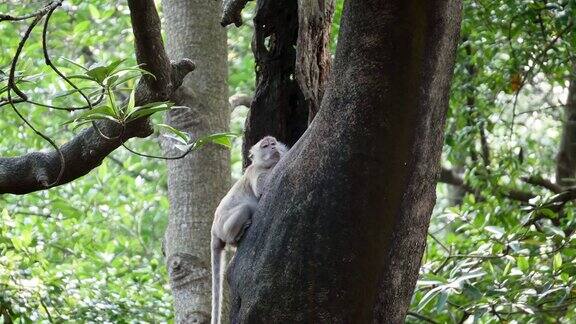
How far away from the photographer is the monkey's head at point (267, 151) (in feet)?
15.3

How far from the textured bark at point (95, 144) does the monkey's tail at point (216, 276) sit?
5.05 ft

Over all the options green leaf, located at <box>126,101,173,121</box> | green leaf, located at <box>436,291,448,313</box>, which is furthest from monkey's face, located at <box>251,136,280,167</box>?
green leaf, located at <box>126,101,173,121</box>

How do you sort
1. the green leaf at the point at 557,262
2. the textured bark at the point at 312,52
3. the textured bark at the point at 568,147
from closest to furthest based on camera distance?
the textured bark at the point at 312,52 < the green leaf at the point at 557,262 < the textured bark at the point at 568,147

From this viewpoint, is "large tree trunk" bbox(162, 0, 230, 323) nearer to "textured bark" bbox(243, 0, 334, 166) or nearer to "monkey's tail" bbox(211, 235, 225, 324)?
"monkey's tail" bbox(211, 235, 225, 324)

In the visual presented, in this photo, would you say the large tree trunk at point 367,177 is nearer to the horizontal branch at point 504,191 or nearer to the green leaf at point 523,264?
the green leaf at point 523,264

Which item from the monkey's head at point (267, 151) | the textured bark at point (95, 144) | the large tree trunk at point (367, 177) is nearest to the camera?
the large tree trunk at point (367, 177)

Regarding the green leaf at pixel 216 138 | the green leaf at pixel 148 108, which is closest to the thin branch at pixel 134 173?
the green leaf at pixel 216 138

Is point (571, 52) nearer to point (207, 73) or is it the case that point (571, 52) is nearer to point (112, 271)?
point (207, 73)

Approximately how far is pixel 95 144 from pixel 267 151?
1.29m

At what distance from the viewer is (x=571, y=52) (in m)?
6.83

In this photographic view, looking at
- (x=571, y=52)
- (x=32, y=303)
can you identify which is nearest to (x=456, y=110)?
(x=571, y=52)

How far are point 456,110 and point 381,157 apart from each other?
524 centimetres

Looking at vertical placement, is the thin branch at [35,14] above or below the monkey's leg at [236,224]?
above

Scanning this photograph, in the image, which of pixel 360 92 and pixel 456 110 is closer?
pixel 360 92
